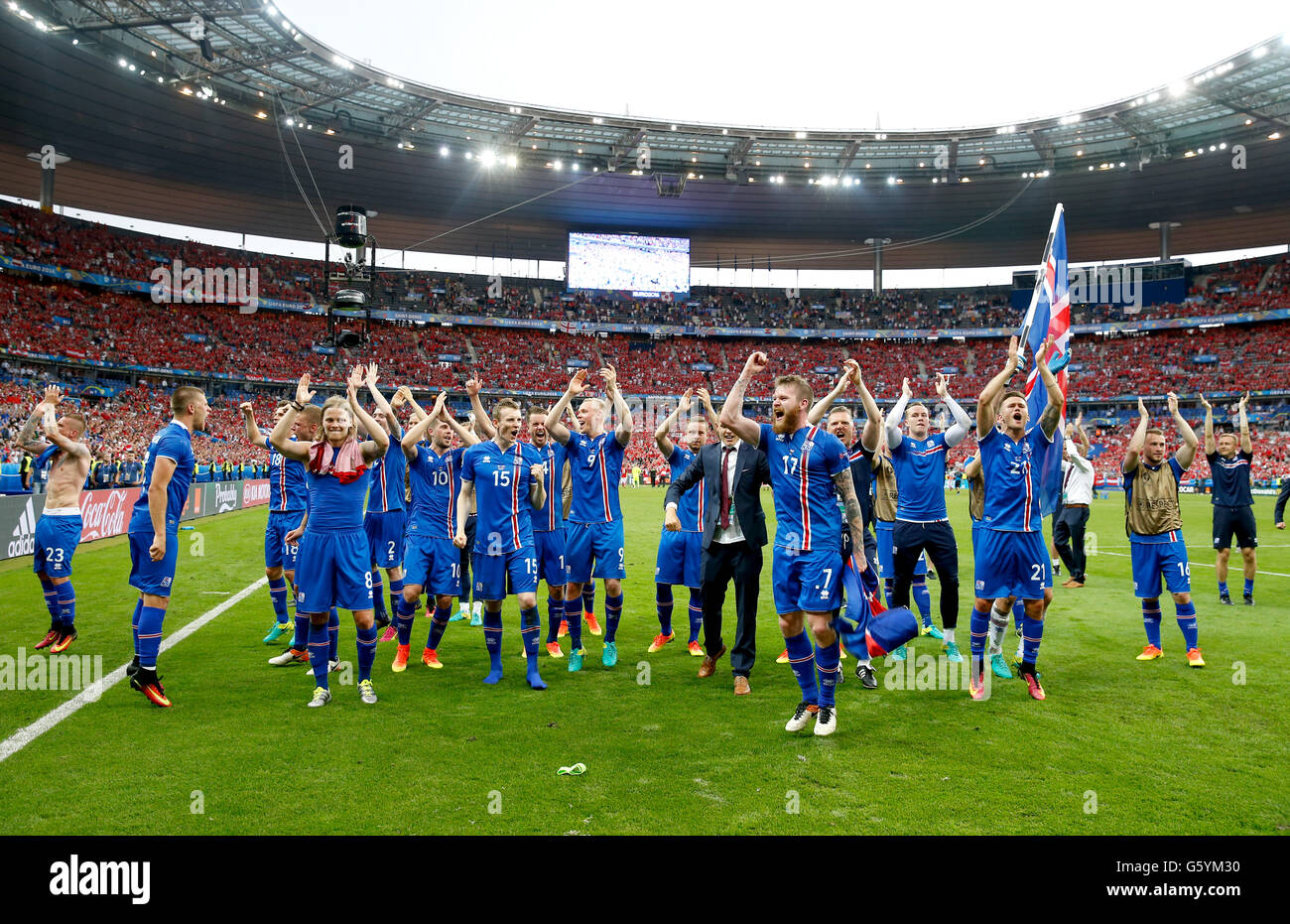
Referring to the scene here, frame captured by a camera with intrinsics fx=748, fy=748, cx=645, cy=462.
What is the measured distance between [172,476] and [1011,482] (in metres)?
6.90

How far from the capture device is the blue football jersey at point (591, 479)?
765 cm

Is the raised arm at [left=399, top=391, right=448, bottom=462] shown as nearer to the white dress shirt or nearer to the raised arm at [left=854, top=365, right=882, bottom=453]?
the raised arm at [left=854, top=365, right=882, bottom=453]

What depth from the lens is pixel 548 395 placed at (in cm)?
5534

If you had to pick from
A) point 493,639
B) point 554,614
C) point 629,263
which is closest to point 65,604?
point 493,639

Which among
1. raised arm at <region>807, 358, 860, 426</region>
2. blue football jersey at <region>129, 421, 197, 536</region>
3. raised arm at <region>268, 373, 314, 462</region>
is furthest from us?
blue football jersey at <region>129, 421, 197, 536</region>

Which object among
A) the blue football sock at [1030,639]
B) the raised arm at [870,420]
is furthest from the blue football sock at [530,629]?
the blue football sock at [1030,639]

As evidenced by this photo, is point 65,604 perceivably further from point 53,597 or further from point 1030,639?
point 1030,639

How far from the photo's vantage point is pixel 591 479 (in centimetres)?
770

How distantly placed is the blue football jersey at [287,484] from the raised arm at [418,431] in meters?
1.51

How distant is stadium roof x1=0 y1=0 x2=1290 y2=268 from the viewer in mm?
29984

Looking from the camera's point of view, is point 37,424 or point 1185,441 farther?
point 37,424

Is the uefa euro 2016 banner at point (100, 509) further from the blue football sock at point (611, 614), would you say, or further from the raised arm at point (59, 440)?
the blue football sock at point (611, 614)

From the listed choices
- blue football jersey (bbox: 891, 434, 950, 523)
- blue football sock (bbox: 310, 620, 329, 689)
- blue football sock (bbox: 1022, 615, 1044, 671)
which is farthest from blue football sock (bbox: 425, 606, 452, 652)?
blue football sock (bbox: 1022, 615, 1044, 671)

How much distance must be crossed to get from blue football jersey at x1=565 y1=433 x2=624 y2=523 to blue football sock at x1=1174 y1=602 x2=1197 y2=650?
5596mm
